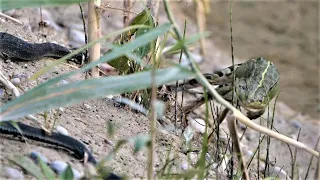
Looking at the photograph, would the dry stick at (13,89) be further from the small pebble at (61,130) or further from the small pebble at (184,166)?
the small pebble at (184,166)

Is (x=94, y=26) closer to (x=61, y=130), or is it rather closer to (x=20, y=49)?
(x=20, y=49)

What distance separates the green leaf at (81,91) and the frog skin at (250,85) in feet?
3.81

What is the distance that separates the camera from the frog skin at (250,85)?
11.1 feet

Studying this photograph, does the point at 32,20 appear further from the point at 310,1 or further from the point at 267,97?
the point at 310,1

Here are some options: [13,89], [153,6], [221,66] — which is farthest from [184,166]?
[221,66]

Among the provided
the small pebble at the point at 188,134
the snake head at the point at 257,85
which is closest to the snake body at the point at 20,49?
the small pebble at the point at 188,134

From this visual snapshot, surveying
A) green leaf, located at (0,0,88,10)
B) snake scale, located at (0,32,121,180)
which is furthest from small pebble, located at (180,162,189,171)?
green leaf, located at (0,0,88,10)

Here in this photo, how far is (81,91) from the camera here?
2188 millimetres

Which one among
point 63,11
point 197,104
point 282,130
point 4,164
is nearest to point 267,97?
point 197,104

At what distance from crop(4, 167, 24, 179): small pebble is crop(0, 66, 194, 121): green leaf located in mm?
188

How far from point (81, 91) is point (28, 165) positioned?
0.93 ft

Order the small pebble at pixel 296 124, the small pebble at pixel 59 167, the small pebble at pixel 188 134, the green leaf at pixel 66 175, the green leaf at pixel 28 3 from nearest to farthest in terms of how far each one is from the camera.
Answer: the green leaf at pixel 66 175 < the green leaf at pixel 28 3 < the small pebble at pixel 59 167 < the small pebble at pixel 188 134 < the small pebble at pixel 296 124

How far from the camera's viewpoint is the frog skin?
337 cm

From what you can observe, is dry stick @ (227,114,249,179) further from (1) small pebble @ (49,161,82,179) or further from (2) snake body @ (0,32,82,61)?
(2) snake body @ (0,32,82,61)
